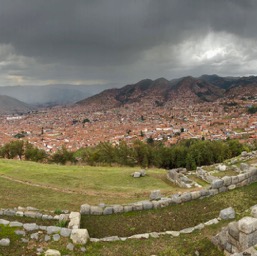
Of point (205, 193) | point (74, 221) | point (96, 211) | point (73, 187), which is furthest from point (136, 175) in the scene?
point (74, 221)

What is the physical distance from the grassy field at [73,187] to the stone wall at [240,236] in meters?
8.81

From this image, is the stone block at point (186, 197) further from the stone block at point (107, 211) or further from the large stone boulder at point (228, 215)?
the stone block at point (107, 211)

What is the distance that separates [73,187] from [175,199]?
974cm

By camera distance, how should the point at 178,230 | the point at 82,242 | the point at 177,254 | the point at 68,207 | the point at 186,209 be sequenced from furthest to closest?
1. the point at 68,207
2. the point at 186,209
3. the point at 178,230
4. the point at 82,242
5. the point at 177,254

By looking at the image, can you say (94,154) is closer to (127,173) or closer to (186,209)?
(127,173)

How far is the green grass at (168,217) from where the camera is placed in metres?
Result: 14.7

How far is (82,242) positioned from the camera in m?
12.1

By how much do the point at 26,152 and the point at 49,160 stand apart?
4561 millimetres

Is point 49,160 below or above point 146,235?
below

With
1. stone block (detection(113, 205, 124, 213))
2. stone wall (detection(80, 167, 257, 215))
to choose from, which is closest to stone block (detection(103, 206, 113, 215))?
stone wall (detection(80, 167, 257, 215))

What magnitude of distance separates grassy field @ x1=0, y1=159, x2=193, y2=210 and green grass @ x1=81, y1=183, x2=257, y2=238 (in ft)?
10.3

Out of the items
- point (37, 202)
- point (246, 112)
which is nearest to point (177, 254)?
point (37, 202)

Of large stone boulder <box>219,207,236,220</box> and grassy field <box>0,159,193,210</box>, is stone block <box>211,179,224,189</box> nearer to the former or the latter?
grassy field <box>0,159,193,210</box>

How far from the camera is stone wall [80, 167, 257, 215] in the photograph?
1635cm
